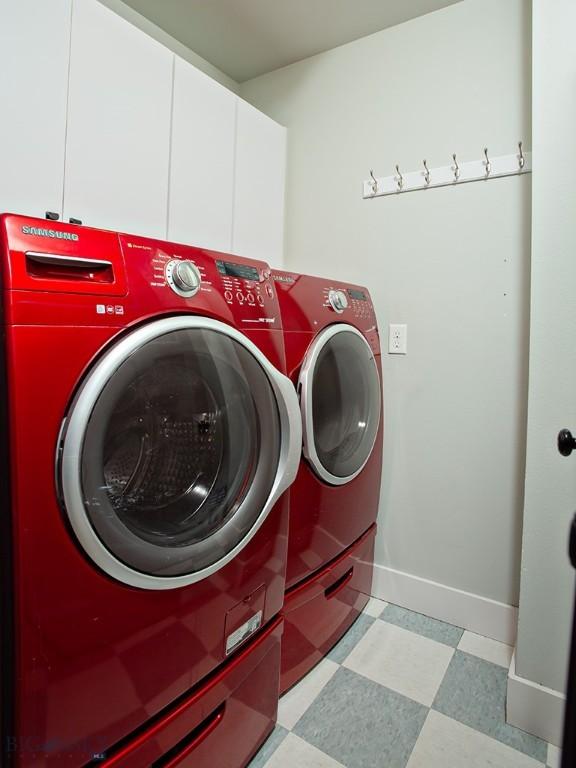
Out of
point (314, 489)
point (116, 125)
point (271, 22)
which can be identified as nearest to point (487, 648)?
point (314, 489)

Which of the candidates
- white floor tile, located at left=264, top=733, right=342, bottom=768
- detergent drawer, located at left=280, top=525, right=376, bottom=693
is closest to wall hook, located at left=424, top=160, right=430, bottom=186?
detergent drawer, located at left=280, top=525, right=376, bottom=693

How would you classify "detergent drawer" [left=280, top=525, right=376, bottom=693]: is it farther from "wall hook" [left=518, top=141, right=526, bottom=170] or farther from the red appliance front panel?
"wall hook" [left=518, top=141, right=526, bottom=170]

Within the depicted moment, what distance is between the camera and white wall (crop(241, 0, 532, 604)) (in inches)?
65.6

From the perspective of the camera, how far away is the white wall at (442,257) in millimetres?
1666

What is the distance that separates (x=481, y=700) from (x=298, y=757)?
0.62 m

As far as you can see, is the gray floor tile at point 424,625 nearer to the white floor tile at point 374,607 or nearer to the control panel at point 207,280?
the white floor tile at point 374,607

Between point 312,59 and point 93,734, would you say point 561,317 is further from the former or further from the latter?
point 312,59

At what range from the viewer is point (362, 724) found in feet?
4.26

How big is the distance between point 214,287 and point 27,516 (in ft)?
1.86

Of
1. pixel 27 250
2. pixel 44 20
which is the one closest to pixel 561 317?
pixel 27 250

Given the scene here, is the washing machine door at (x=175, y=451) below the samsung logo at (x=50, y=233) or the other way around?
below

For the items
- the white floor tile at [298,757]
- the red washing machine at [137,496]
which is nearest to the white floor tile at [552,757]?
the white floor tile at [298,757]

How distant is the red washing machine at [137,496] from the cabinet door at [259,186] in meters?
0.82

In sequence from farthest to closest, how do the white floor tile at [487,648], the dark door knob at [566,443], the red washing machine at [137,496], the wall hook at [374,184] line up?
the wall hook at [374,184] < the white floor tile at [487,648] < the dark door knob at [566,443] < the red washing machine at [137,496]
